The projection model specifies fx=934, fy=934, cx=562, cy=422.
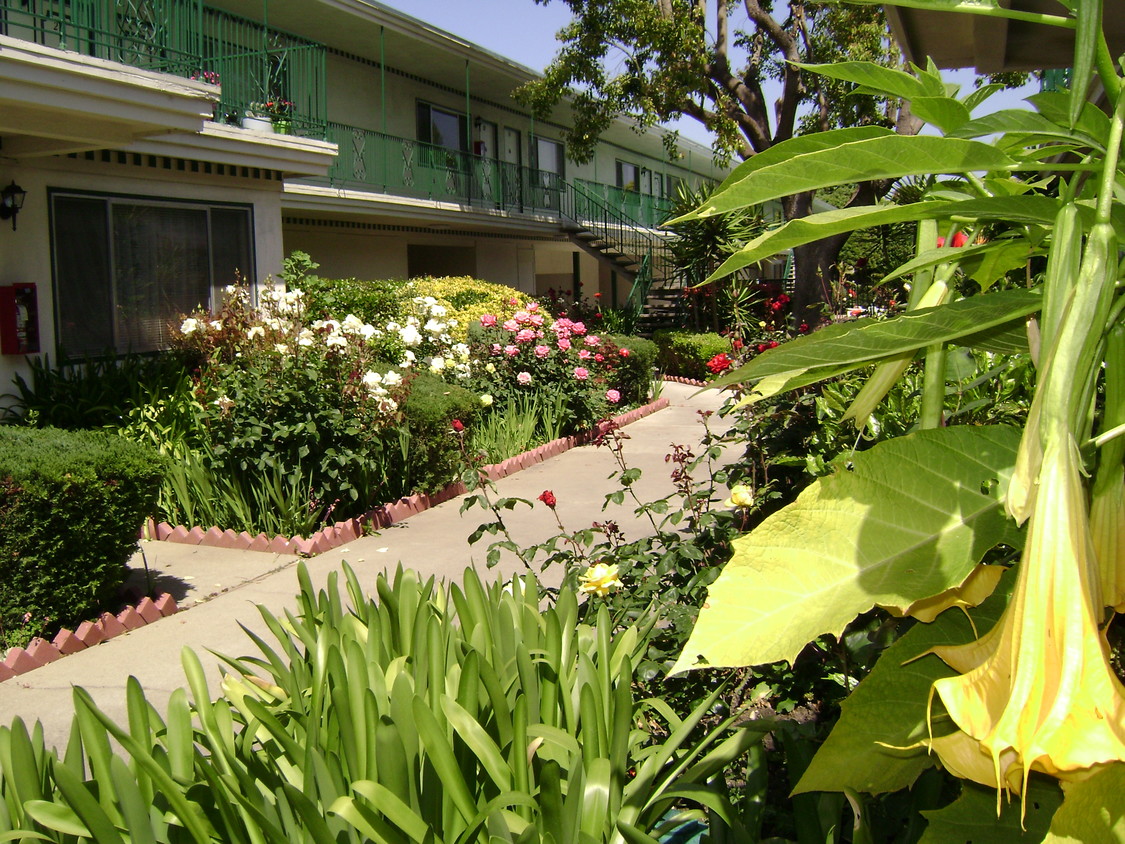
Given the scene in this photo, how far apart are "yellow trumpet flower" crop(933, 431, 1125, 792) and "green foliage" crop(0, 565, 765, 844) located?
4.66 feet

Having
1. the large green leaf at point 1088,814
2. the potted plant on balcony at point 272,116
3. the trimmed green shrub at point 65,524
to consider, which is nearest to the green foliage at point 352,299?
the potted plant on balcony at point 272,116

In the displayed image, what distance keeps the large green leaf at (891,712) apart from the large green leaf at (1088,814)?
0.58 ft

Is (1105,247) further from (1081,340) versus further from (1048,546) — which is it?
(1048,546)

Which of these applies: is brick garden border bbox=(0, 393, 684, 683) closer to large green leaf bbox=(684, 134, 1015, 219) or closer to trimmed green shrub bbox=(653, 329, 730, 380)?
large green leaf bbox=(684, 134, 1015, 219)

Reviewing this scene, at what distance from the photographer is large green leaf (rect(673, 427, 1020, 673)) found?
743 millimetres

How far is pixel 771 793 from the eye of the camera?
3.15 meters

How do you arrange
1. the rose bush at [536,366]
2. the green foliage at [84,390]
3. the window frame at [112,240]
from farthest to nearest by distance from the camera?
the rose bush at [536,366] < the window frame at [112,240] < the green foliage at [84,390]

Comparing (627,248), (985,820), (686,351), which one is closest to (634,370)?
(686,351)

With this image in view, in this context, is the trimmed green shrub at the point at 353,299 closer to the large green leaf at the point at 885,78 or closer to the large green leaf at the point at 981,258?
the large green leaf at the point at 981,258

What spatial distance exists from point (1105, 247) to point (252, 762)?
2.31 m

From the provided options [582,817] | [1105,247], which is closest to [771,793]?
[582,817]

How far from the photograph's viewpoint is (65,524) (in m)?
5.20

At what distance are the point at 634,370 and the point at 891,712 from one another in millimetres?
13531

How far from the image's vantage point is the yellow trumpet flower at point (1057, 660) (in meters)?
0.57
